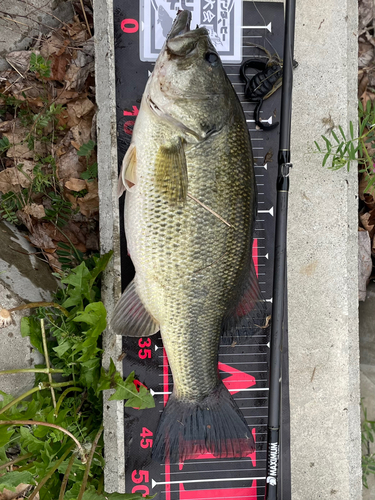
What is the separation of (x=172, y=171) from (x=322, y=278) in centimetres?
121

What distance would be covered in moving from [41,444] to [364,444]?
208cm

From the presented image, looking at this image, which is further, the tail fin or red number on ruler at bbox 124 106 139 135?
red number on ruler at bbox 124 106 139 135

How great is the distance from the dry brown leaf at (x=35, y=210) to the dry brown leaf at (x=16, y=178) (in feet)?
0.46

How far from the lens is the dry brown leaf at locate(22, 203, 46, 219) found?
2.54 metres

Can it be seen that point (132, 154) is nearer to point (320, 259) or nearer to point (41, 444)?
point (320, 259)

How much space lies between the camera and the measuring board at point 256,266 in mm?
2311

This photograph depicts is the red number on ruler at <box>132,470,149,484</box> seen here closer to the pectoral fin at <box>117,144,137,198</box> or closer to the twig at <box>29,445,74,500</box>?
the twig at <box>29,445,74,500</box>

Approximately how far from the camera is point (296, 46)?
2.43m

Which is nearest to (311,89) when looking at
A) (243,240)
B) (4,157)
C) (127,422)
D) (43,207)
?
(243,240)

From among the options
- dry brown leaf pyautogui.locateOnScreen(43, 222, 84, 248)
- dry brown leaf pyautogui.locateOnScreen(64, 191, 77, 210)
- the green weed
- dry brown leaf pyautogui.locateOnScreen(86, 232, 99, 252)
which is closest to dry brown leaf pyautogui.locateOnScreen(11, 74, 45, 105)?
dry brown leaf pyautogui.locateOnScreen(64, 191, 77, 210)

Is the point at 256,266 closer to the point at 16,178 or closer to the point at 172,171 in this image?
the point at 172,171

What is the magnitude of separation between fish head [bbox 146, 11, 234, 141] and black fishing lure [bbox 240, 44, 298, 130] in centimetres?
52

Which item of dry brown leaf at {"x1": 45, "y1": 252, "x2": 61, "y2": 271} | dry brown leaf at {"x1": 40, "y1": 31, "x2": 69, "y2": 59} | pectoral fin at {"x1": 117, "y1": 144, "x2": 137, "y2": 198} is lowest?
dry brown leaf at {"x1": 45, "y1": 252, "x2": 61, "y2": 271}

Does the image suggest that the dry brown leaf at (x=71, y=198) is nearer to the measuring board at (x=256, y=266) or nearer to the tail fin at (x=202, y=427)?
the measuring board at (x=256, y=266)
